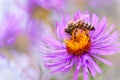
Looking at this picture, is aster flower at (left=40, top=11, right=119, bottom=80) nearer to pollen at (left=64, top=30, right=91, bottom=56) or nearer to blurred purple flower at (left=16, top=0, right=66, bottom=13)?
pollen at (left=64, top=30, right=91, bottom=56)

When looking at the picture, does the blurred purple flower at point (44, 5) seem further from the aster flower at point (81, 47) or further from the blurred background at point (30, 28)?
the aster flower at point (81, 47)

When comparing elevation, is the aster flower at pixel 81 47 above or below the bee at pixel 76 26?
below

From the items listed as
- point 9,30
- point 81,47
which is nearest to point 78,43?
point 81,47

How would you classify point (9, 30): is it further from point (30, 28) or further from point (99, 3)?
point (99, 3)

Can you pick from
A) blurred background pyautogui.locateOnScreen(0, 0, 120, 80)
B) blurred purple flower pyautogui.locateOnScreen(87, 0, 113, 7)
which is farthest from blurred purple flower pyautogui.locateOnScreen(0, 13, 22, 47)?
blurred purple flower pyautogui.locateOnScreen(87, 0, 113, 7)

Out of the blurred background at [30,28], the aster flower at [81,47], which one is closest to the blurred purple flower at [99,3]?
the blurred background at [30,28]

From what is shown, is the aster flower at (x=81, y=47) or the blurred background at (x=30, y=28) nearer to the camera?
the aster flower at (x=81, y=47)
